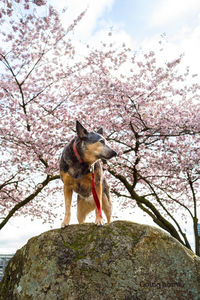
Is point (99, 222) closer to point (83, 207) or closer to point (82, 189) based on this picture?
point (82, 189)

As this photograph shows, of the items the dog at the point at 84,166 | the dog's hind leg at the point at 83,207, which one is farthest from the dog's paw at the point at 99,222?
the dog's hind leg at the point at 83,207

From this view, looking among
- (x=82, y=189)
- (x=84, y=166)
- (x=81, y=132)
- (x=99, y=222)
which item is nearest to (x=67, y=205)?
(x=82, y=189)

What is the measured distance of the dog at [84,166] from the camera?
421cm

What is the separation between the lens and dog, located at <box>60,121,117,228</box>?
4215 mm

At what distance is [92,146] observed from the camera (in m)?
4.21

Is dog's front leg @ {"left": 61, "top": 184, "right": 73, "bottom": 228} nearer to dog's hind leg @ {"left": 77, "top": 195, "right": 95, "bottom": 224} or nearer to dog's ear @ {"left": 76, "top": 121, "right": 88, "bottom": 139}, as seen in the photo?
dog's hind leg @ {"left": 77, "top": 195, "right": 95, "bottom": 224}

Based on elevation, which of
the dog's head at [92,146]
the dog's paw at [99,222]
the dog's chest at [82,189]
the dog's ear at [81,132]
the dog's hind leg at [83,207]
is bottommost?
the dog's paw at [99,222]

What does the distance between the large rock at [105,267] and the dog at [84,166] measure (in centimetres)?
34

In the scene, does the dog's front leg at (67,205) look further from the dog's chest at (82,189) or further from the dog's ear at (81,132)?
the dog's ear at (81,132)

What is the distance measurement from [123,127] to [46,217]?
26.8 feet

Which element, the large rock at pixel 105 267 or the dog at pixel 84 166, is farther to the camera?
the dog at pixel 84 166

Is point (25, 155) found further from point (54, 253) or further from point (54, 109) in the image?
point (54, 253)

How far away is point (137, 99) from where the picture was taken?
11.7 meters

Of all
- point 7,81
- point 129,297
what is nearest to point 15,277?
point 129,297
